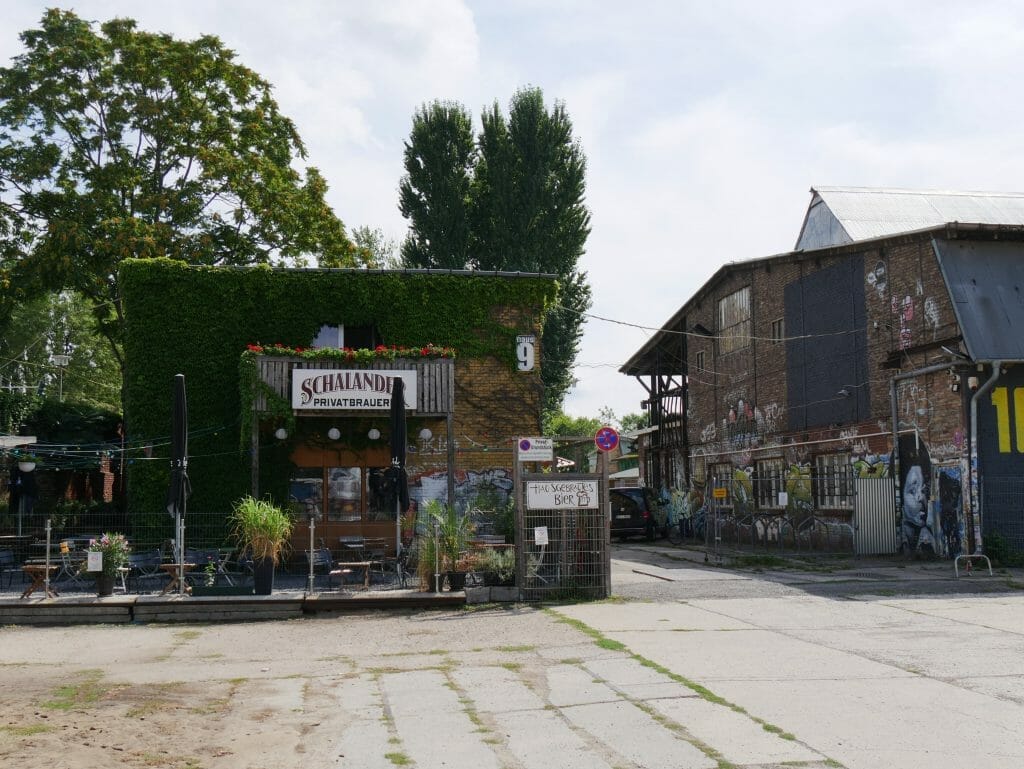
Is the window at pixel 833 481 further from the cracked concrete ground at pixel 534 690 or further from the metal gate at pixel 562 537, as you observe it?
the metal gate at pixel 562 537

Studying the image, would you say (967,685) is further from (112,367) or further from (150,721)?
(112,367)

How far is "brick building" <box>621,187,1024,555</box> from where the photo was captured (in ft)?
66.0

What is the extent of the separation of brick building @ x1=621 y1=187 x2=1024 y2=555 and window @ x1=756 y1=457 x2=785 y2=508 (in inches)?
2.2

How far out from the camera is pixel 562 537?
15.4 meters

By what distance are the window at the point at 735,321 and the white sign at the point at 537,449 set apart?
46.7ft

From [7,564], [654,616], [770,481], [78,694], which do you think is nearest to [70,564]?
[7,564]

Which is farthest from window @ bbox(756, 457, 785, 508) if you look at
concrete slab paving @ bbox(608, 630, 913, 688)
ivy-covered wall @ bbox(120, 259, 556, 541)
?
concrete slab paving @ bbox(608, 630, 913, 688)

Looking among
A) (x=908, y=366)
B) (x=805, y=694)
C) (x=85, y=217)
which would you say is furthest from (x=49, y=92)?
(x=805, y=694)

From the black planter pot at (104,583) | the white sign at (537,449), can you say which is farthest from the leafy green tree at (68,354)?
the white sign at (537,449)

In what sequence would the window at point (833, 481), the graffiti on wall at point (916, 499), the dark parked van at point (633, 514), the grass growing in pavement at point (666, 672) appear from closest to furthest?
the grass growing in pavement at point (666, 672) < the graffiti on wall at point (916, 499) < the window at point (833, 481) < the dark parked van at point (633, 514)

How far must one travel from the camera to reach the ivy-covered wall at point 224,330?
20.5 m

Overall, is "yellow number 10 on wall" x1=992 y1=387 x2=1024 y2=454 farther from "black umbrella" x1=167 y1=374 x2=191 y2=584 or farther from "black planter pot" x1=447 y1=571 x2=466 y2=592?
"black umbrella" x1=167 y1=374 x2=191 y2=584

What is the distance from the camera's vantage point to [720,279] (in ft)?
100

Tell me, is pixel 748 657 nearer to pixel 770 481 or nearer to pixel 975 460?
pixel 975 460
